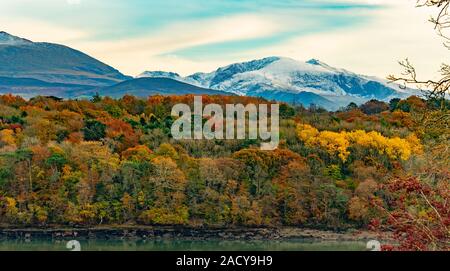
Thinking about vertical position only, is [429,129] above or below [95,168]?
above

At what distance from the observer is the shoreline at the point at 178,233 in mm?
61344

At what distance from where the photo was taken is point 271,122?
80062 mm

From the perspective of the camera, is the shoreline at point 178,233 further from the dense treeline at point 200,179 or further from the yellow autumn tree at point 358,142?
the yellow autumn tree at point 358,142

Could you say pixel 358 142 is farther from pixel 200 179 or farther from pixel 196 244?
pixel 196 244

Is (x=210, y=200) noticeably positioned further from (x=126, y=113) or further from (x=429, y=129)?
(x=429, y=129)

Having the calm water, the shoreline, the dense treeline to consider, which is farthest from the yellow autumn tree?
the calm water

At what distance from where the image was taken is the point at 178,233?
208 feet

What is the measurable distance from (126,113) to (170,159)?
2149cm

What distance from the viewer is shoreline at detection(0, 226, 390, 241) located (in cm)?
6134

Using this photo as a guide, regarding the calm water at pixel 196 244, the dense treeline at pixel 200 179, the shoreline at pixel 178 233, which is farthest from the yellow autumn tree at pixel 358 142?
the calm water at pixel 196 244

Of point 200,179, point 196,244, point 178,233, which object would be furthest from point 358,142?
point 196,244

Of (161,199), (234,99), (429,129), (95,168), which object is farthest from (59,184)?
(429,129)

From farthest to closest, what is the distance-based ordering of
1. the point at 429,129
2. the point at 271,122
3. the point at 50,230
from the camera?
the point at 271,122, the point at 50,230, the point at 429,129
